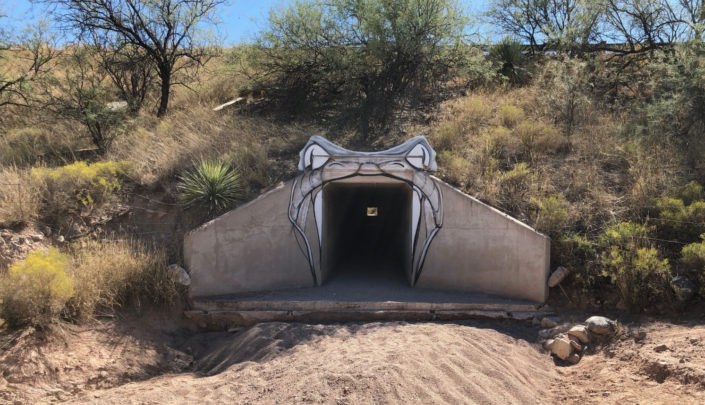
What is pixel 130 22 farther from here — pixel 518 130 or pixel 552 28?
pixel 552 28

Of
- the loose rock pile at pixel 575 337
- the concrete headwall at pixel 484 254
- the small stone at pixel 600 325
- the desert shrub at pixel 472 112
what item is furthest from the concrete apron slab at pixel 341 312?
the desert shrub at pixel 472 112

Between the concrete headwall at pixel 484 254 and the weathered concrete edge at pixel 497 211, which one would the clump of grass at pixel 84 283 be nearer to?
the concrete headwall at pixel 484 254

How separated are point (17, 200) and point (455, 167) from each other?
8.96 metres

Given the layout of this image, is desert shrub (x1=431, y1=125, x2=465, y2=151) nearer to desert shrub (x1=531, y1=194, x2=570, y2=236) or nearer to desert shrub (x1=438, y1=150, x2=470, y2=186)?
desert shrub (x1=438, y1=150, x2=470, y2=186)

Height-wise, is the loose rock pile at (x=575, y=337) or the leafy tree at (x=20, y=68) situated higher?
the leafy tree at (x=20, y=68)

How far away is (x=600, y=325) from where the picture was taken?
26.0 feet

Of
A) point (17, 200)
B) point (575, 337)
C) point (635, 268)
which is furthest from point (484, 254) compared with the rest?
point (17, 200)

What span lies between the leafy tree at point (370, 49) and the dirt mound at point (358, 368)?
23.5 feet

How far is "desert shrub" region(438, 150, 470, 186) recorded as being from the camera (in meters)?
10.8

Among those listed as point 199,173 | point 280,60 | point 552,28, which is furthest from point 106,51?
point 552,28

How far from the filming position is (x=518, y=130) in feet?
40.6

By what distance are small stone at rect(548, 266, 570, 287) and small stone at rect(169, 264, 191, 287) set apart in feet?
22.0

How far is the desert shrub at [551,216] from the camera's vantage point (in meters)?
9.56

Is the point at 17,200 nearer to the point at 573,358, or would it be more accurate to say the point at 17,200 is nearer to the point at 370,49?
the point at 370,49
